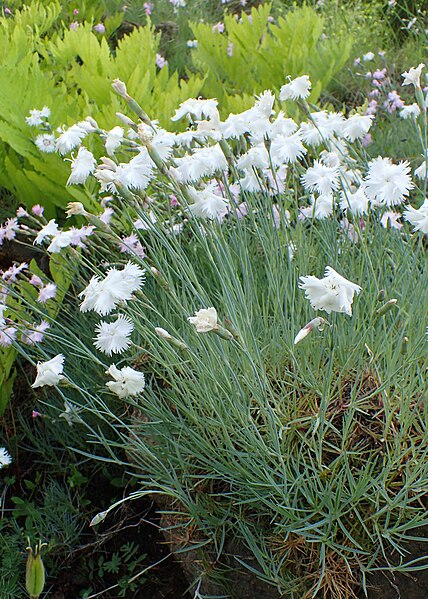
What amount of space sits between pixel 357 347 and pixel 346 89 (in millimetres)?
3148

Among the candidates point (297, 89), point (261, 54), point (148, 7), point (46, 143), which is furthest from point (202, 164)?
point (148, 7)

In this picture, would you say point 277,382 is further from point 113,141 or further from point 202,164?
point 113,141

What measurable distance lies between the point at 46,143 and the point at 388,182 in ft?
4.43

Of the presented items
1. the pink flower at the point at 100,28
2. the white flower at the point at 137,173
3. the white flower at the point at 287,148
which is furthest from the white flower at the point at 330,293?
the pink flower at the point at 100,28

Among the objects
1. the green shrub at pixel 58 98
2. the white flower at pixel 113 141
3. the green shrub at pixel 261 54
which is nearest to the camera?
the white flower at pixel 113 141

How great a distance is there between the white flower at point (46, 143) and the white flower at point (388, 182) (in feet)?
4.21

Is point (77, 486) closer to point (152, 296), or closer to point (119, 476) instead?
point (119, 476)

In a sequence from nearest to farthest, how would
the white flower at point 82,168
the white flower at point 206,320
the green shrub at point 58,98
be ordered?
1. the white flower at point 206,320
2. the white flower at point 82,168
3. the green shrub at point 58,98

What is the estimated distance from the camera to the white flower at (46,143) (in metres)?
2.30

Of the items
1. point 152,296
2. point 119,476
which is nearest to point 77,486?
point 119,476

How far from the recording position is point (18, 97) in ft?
8.02

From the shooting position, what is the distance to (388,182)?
53.1 inches

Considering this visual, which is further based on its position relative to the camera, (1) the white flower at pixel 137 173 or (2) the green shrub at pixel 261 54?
(2) the green shrub at pixel 261 54

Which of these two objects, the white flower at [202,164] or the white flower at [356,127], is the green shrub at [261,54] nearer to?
the white flower at [356,127]
